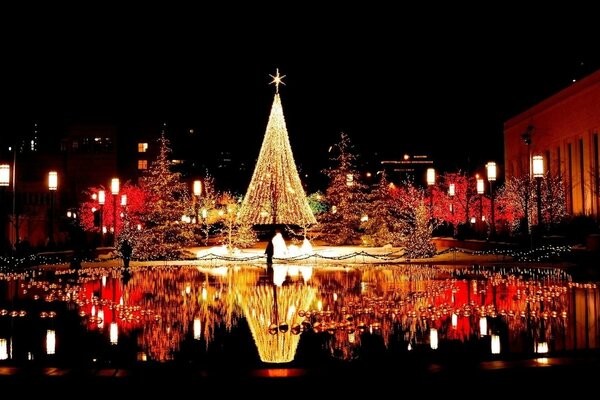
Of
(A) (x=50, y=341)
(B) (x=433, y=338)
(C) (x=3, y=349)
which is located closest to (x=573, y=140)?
(B) (x=433, y=338)

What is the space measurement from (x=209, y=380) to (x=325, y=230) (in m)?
42.6

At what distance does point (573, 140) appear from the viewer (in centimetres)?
5234

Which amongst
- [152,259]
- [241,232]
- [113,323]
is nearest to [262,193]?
[241,232]

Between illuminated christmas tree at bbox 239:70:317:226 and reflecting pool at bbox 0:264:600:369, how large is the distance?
43.1ft

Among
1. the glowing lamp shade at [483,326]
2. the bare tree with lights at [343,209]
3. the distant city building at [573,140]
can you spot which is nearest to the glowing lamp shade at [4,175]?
the glowing lamp shade at [483,326]

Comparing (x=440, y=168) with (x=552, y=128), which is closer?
(x=552, y=128)

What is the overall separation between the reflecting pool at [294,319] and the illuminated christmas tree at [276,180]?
1315 cm

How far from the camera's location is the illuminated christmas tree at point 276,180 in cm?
3659

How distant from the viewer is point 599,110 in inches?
1866

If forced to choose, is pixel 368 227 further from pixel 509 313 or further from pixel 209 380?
pixel 209 380

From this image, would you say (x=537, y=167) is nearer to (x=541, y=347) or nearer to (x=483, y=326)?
(x=483, y=326)

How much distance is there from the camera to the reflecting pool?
10000mm

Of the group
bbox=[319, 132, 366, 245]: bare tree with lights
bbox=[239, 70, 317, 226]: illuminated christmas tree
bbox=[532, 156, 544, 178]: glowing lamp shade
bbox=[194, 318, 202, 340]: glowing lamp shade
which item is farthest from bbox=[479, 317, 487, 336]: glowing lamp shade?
bbox=[319, 132, 366, 245]: bare tree with lights

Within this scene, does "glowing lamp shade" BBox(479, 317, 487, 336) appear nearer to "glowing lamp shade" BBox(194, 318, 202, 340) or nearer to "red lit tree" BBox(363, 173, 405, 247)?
"glowing lamp shade" BBox(194, 318, 202, 340)
